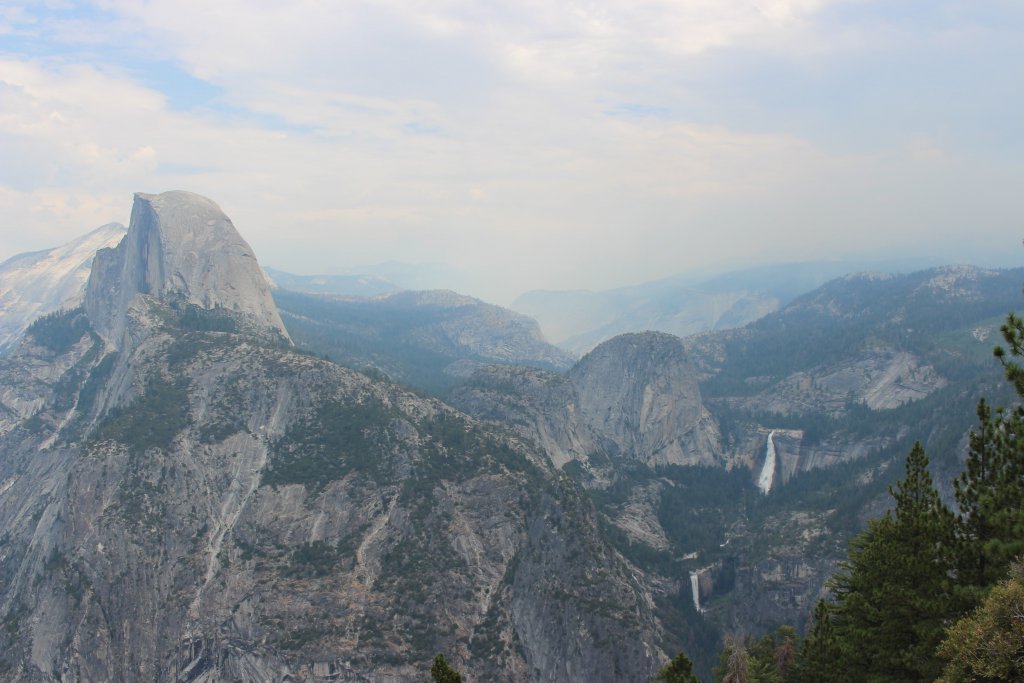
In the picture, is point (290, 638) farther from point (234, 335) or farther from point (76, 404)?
point (76, 404)

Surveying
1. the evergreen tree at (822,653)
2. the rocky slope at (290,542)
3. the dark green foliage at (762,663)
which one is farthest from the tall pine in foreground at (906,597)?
the rocky slope at (290,542)

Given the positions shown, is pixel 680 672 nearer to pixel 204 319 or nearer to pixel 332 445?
pixel 332 445

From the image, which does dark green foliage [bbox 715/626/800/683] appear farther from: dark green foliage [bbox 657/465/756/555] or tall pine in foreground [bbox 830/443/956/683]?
dark green foliage [bbox 657/465/756/555]

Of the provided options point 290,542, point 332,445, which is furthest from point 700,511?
point 290,542

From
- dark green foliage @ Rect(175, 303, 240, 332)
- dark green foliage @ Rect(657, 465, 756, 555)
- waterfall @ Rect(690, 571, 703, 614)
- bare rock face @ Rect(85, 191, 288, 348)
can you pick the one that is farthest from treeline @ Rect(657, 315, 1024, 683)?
bare rock face @ Rect(85, 191, 288, 348)

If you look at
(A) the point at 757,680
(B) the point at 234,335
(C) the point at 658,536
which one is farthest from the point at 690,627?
(B) the point at 234,335
